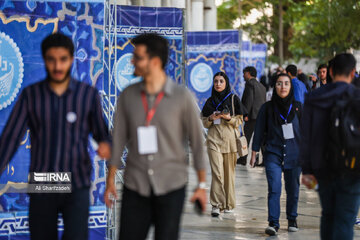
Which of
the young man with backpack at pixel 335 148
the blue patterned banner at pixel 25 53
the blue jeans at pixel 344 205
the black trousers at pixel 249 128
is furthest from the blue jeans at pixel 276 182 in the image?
the black trousers at pixel 249 128

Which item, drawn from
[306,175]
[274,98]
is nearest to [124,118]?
[306,175]

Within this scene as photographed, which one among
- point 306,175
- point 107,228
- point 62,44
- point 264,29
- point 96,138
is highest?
point 264,29

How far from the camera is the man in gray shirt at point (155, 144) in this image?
4414mm

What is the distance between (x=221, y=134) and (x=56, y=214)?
16.8ft

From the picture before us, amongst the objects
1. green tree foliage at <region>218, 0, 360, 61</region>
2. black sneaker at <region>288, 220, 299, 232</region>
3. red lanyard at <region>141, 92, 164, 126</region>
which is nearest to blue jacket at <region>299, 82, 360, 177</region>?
red lanyard at <region>141, 92, 164, 126</region>

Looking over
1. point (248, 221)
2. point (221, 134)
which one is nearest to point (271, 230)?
point (248, 221)

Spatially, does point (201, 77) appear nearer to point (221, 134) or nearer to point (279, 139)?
point (221, 134)

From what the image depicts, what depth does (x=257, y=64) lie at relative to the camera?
3378 cm

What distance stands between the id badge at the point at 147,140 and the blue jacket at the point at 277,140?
393 centimetres

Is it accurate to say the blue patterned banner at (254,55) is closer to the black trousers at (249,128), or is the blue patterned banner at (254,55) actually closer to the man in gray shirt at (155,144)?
the black trousers at (249,128)

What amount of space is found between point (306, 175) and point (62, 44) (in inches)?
88.9

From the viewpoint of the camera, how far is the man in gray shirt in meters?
4.41

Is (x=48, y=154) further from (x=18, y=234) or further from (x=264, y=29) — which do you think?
(x=264, y=29)

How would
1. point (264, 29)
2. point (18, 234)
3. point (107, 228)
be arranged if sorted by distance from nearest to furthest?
point (18, 234) < point (107, 228) < point (264, 29)
